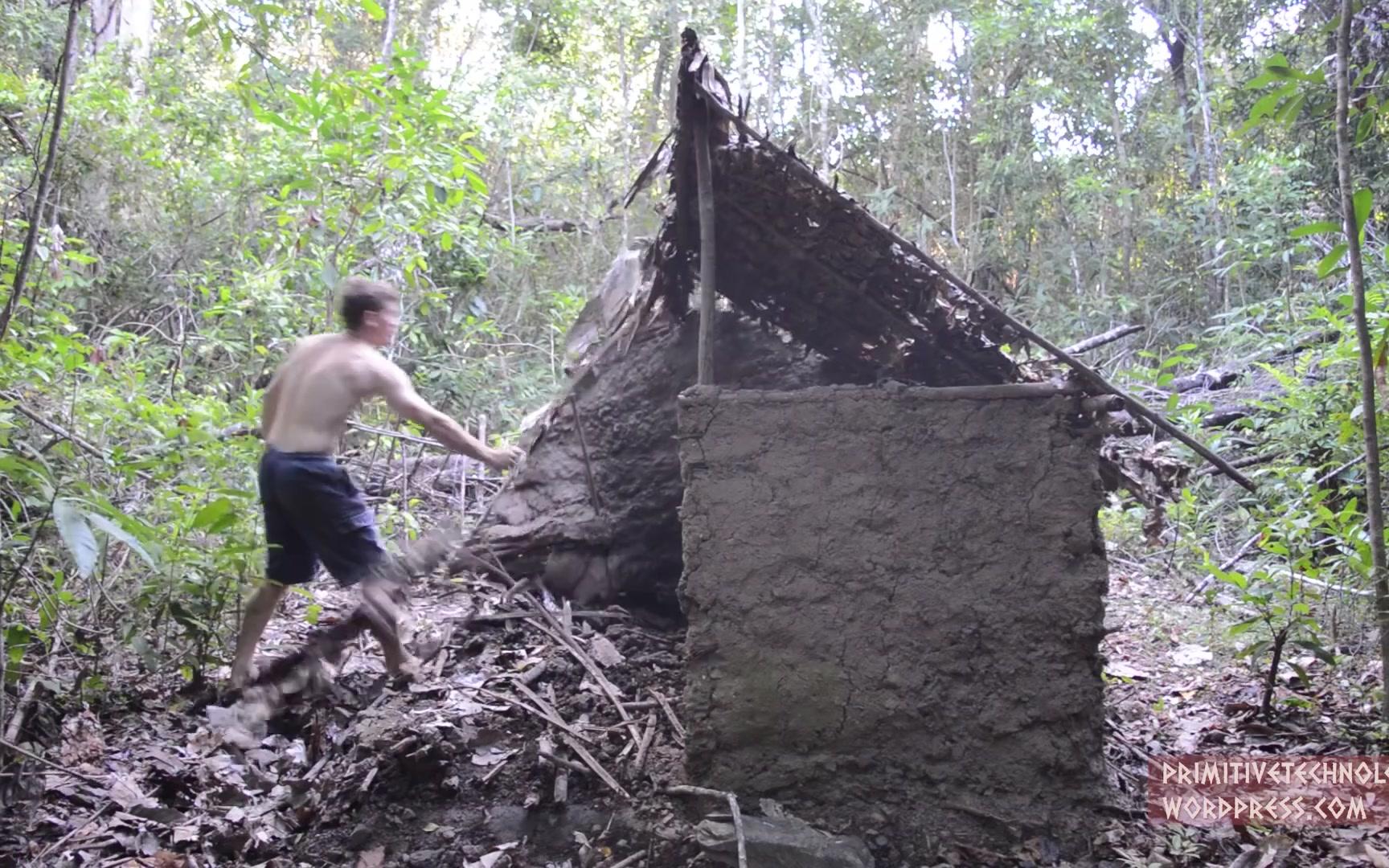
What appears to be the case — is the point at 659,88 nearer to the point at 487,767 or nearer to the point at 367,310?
the point at 367,310

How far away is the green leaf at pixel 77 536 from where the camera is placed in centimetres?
201

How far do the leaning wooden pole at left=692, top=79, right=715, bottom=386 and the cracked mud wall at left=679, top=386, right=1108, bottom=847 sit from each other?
21 cm

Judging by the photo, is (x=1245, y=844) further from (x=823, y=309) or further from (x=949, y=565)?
(x=823, y=309)

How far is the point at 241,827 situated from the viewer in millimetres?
3066

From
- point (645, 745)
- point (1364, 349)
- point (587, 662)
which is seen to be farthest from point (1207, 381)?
point (645, 745)

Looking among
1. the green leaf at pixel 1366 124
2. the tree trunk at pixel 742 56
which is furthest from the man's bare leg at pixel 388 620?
the tree trunk at pixel 742 56

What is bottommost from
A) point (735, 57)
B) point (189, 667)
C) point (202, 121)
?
point (189, 667)

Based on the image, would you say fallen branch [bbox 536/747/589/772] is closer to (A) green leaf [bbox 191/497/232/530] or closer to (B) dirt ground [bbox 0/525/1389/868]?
(B) dirt ground [bbox 0/525/1389/868]

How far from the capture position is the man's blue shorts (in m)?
3.74

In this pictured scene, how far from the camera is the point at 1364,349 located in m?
3.30

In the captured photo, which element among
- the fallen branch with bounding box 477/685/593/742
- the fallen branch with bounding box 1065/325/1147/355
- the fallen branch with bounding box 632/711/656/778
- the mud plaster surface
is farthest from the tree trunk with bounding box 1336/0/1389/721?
the fallen branch with bounding box 477/685/593/742

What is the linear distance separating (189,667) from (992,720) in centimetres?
321

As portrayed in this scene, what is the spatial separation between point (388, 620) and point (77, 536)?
1.83 meters

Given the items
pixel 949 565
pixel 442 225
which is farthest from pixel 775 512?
pixel 442 225
